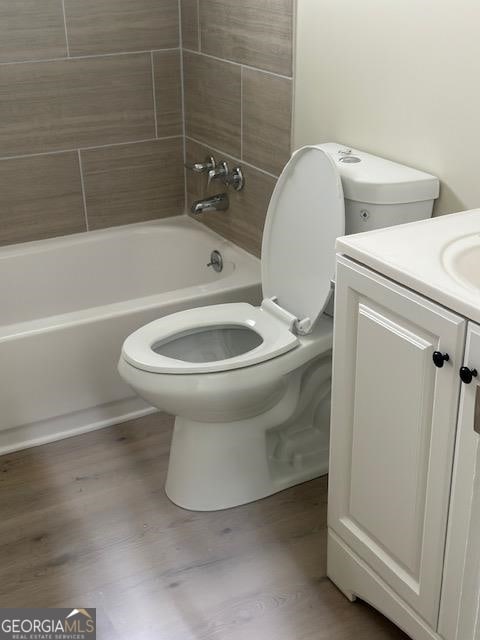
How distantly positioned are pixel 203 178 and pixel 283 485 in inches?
51.0

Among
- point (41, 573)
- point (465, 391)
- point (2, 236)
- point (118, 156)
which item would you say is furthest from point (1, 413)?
point (465, 391)

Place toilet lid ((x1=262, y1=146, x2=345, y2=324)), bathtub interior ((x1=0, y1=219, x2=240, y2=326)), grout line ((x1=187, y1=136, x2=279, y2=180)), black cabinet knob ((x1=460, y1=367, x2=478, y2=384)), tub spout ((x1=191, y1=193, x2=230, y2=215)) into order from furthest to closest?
bathtub interior ((x1=0, y1=219, x2=240, y2=326))
tub spout ((x1=191, y1=193, x2=230, y2=215))
grout line ((x1=187, y1=136, x2=279, y2=180))
toilet lid ((x1=262, y1=146, x2=345, y2=324))
black cabinet knob ((x1=460, y1=367, x2=478, y2=384))

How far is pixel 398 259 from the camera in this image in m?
1.45

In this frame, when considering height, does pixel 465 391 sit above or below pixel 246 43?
below

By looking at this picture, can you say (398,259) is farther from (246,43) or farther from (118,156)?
(118,156)

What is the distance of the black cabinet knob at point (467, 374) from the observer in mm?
1284

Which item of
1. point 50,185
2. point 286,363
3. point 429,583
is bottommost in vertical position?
point 429,583

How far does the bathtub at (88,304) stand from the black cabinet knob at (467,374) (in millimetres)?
1333

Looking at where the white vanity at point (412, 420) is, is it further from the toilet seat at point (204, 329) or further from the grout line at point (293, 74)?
the grout line at point (293, 74)

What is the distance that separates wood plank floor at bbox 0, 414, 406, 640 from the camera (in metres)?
1.81

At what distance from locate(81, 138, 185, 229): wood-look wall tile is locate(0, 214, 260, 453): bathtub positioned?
0.06 metres
